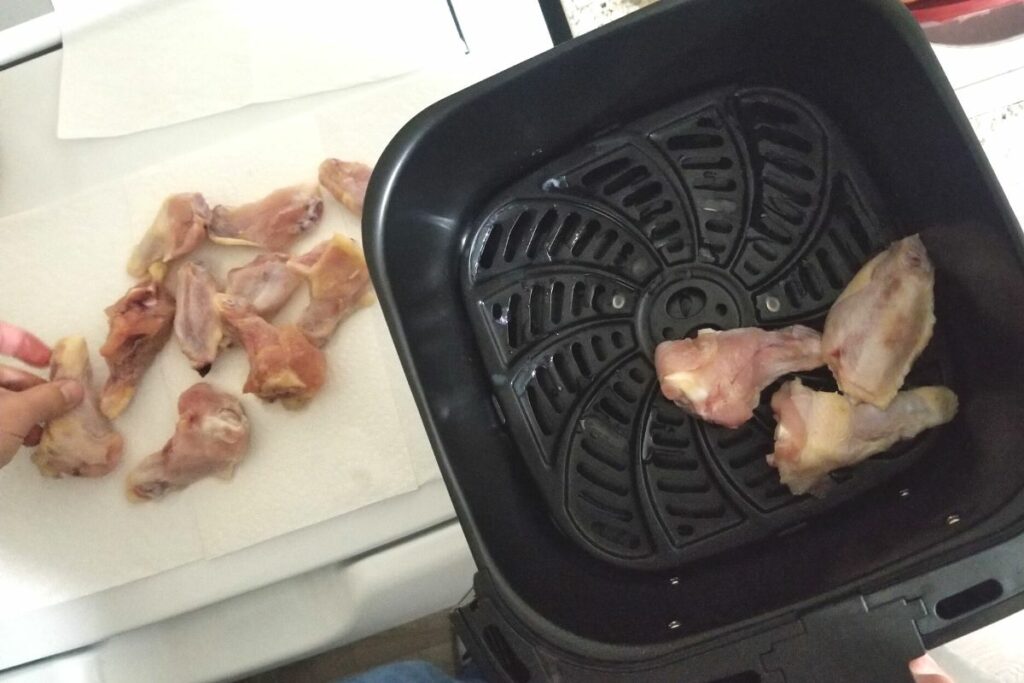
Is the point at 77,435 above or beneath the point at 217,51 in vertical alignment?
beneath

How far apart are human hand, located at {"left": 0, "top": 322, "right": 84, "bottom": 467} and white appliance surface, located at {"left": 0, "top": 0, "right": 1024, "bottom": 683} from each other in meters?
0.12

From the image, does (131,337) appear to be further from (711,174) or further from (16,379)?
(711,174)

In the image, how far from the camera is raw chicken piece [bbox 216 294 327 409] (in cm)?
51

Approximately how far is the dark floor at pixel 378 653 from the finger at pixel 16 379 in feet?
1.33

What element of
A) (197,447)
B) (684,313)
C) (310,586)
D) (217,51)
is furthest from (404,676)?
(217,51)

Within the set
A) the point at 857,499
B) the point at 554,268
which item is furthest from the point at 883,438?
the point at 554,268

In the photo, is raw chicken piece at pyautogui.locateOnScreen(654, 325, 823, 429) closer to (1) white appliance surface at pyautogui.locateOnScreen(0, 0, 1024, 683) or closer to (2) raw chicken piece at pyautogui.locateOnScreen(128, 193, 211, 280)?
(1) white appliance surface at pyautogui.locateOnScreen(0, 0, 1024, 683)

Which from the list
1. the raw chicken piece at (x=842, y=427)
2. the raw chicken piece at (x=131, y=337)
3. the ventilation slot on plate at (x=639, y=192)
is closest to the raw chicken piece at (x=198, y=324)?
the raw chicken piece at (x=131, y=337)

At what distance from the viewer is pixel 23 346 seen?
0.56 meters

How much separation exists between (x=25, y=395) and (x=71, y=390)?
0.03 meters

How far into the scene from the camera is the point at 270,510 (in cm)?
53

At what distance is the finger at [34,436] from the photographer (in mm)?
564

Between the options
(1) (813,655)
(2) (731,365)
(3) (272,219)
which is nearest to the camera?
(1) (813,655)

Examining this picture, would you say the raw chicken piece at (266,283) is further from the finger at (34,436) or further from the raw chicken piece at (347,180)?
the finger at (34,436)
